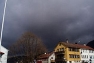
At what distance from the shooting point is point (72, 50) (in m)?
105

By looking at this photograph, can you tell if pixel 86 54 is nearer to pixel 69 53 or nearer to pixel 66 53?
pixel 69 53

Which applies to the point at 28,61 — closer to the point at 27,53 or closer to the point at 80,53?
the point at 27,53

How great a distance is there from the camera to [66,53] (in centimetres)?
10138

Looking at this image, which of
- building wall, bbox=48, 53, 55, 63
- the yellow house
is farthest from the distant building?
building wall, bbox=48, 53, 55, 63

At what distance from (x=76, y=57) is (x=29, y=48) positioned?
114 ft

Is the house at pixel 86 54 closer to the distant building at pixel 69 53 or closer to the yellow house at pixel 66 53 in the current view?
the distant building at pixel 69 53

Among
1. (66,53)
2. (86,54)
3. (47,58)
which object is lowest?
(47,58)

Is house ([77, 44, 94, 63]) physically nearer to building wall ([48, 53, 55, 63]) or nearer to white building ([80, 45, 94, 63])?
white building ([80, 45, 94, 63])

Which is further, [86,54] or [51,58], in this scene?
[86,54]

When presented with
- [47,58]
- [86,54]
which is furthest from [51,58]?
[86,54]

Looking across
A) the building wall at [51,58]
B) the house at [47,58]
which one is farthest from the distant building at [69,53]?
the house at [47,58]

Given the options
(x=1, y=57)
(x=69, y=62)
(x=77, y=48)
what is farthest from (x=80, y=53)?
(x=1, y=57)

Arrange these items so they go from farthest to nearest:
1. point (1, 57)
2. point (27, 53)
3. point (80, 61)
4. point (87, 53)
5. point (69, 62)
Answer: point (87, 53) < point (80, 61) < point (69, 62) < point (27, 53) < point (1, 57)

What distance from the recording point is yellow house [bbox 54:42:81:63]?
Result: 101 metres
